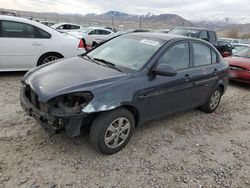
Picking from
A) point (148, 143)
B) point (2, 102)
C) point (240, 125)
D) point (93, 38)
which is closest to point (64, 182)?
point (148, 143)

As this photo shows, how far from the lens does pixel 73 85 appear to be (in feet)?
10.2

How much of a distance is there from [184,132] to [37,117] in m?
2.39

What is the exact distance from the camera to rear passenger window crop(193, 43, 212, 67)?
4.48 m

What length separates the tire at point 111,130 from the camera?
124 inches

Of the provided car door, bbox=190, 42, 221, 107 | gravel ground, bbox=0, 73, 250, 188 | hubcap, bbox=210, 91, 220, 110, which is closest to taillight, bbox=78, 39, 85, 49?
gravel ground, bbox=0, 73, 250, 188

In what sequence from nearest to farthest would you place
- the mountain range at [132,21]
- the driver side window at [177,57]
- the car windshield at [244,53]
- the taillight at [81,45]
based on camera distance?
the driver side window at [177,57] < the taillight at [81,45] < the car windshield at [244,53] < the mountain range at [132,21]

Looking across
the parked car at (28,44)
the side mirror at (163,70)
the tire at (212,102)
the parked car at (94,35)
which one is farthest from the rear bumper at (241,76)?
the parked car at (94,35)

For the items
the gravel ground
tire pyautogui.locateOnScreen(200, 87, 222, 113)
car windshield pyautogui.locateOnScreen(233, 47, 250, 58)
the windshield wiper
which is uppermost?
the windshield wiper

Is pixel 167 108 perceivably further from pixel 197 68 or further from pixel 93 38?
pixel 93 38

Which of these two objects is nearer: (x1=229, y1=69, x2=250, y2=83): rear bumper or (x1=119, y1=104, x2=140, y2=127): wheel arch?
(x1=119, y1=104, x2=140, y2=127): wheel arch

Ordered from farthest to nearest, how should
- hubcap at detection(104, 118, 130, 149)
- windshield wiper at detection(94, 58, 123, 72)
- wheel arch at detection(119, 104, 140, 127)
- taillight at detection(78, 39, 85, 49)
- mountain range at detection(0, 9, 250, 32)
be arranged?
mountain range at detection(0, 9, 250, 32) < taillight at detection(78, 39, 85, 49) < windshield wiper at detection(94, 58, 123, 72) < wheel arch at detection(119, 104, 140, 127) < hubcap at detection(104, 118, 130, 149)

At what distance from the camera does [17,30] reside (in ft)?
20.3

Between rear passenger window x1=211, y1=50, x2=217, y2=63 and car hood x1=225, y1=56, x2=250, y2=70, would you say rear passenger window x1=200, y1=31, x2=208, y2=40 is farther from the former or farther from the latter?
rear passenger window x1=211, y1=50, x2=217, y2=63

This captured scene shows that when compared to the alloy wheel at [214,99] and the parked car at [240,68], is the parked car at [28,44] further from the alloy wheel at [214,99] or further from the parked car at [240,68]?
the parked car at [240,68]
